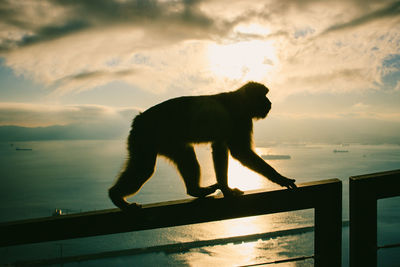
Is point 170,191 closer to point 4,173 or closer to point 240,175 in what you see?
point 240,175

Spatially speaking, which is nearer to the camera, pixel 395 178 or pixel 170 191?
→ pixel 395 178

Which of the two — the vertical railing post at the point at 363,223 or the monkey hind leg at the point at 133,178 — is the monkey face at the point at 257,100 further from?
the vertical railing post at the point at 363,223

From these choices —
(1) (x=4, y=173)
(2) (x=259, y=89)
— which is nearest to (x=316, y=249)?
(2) (x=259, y=89)

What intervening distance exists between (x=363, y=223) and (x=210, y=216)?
0.69 meters

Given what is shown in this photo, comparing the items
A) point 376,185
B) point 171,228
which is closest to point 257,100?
point 376,185

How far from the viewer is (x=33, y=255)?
35.6 m

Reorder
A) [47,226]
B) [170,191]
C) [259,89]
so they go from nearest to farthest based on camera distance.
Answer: [47,226], [259,89], [170,191]

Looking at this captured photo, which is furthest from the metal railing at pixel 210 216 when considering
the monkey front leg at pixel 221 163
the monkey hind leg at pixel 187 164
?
the monkey hind leg at pixel 187 164

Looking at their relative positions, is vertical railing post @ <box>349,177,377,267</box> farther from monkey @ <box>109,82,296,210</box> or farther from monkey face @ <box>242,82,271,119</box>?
monkey face @ <box>242,82,271,119</box>

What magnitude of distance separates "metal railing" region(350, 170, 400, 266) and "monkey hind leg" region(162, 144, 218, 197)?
1443 millimetres

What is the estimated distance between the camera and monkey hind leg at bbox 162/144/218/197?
2.68 meters

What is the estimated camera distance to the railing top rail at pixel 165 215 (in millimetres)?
1225

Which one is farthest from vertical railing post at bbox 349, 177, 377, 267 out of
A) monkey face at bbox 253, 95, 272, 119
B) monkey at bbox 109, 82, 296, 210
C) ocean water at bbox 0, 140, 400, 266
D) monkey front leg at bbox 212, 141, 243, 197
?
monkey face at bbox 253, 95, 272, 119

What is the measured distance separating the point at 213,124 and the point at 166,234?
40703 mm
